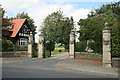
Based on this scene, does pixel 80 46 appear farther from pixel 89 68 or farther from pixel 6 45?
pixel 89 68

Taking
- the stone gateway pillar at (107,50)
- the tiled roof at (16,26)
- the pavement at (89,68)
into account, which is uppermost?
the tiled roof at (16,26)

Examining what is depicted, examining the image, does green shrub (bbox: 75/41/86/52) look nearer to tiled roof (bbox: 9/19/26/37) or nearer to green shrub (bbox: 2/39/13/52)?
green shrub (bbox: 2/39/13/52)

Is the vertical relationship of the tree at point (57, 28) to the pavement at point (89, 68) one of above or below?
above

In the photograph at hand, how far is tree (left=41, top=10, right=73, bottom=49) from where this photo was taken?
63.9 meters

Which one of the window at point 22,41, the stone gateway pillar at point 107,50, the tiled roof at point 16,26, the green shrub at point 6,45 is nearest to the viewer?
the stone gateway pillar at point 107,50

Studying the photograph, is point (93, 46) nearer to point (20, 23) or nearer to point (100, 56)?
point (100, 56)

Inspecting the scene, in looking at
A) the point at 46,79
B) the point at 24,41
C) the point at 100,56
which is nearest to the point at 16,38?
the point at 24,41

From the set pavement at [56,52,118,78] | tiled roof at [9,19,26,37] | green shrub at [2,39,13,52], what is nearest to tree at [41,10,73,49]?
tiled roof at [9,19,26,37]

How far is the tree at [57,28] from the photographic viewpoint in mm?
63909

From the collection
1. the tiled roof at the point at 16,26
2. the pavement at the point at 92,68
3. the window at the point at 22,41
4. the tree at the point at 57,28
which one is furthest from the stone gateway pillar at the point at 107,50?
the tree at the point at 57,28

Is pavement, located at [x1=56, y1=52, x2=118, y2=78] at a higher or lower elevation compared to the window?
lower

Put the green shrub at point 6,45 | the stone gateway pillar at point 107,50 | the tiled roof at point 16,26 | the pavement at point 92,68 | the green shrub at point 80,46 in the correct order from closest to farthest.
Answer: the pavement at point 92,68 → the stone gateway pillar at point 107,50 → the green shrub at point 80,46 → the green shrub at point 6,45 → the tiled roof at point 16,26

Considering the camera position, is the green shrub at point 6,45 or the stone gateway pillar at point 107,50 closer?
the stone gateway pillar at point 107,50

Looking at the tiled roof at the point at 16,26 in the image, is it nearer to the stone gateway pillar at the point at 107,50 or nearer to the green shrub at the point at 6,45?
the green shrub at the point at 6,45
